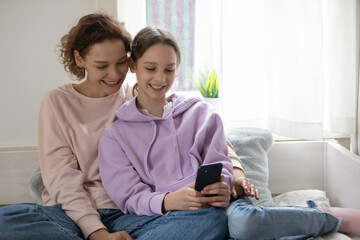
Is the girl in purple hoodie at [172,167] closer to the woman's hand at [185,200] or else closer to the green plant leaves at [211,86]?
the woman's hand at [185,200]

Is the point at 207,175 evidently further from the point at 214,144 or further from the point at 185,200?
the point at 214,144

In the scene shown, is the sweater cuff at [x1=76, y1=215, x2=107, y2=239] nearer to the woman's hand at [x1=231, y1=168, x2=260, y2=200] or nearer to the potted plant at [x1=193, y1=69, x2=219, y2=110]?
the woman's hand at [x1=231, y1=168, x2=260, y2=200]

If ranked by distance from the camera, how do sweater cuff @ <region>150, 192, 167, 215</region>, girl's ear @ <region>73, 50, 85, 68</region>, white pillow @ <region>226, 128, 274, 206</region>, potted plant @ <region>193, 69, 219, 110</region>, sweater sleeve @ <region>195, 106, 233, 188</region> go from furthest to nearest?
potted plant @ <region>193, 69, 219, 110</region> < white pillow @ <region>226, 128, 274, 206</region> < girl's ear @ <region>73, 50, 85, 68</region> < sweater sleeve @ <region>195, 106, 233, 188</region> < sweater cuff @ <region>150, 192, 167, 215</region>

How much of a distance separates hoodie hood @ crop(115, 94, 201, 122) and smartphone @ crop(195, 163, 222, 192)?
0.32 meters

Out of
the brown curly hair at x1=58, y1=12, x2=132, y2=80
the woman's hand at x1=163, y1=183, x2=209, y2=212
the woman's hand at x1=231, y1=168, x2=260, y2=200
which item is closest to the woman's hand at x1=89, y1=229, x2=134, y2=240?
the woman's hand at x1=163, y1=183, x2=209, y2=212

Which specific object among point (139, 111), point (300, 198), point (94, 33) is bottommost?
point (300, 198)

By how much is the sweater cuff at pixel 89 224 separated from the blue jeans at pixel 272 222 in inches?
15.4

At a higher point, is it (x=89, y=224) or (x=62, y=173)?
(x=62, y=173)

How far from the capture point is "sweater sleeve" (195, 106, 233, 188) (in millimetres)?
1494

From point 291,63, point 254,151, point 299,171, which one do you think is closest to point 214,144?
point 254,151

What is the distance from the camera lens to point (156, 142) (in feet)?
5.06

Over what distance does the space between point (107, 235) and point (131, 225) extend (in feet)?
0.28

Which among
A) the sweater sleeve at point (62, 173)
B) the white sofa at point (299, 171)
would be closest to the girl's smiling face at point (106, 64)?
the sweater sleeve at point (62, 173)

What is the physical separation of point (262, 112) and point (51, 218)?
3.59 feet
